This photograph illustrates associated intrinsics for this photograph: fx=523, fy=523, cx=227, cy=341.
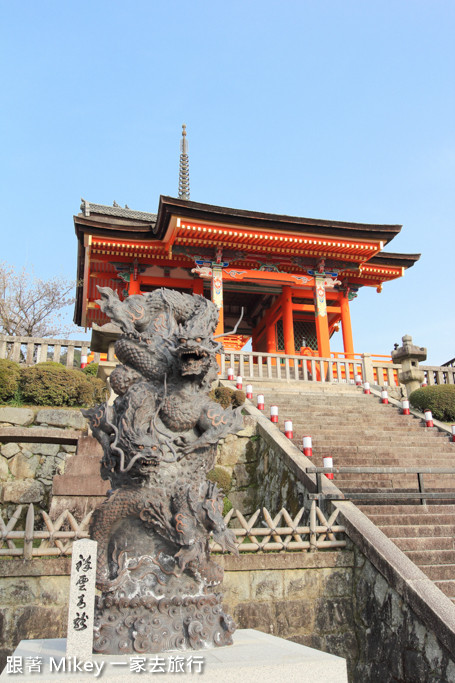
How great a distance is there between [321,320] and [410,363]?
125 inches

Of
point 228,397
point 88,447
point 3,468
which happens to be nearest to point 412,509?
point 228,397

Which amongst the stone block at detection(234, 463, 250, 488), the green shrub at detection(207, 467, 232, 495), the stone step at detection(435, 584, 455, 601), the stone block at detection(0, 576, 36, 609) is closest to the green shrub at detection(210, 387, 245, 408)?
the stone block at detection(234, 463, 250, 488)

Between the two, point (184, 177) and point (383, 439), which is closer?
point (383, 439)

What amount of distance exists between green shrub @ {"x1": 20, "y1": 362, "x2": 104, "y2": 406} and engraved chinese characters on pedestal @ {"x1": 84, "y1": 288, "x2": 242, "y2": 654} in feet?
20.7

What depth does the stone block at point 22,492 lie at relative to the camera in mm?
8211

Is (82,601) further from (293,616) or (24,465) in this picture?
(24,465)

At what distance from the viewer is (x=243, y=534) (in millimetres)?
5125

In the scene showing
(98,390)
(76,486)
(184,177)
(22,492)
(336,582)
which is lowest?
(336,582)

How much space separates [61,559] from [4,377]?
5.32m

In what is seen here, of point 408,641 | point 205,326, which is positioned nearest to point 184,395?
point 205,326

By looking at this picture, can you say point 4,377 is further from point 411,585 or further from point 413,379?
point 413,379

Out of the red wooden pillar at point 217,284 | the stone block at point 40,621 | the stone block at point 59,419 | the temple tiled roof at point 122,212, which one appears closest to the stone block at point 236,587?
the stone block at point 40,621

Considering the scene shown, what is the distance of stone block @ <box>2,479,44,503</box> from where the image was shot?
26.9ft

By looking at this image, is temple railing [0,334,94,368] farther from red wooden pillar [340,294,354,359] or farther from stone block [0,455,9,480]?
red wooden pillar [340,294,354,359]
